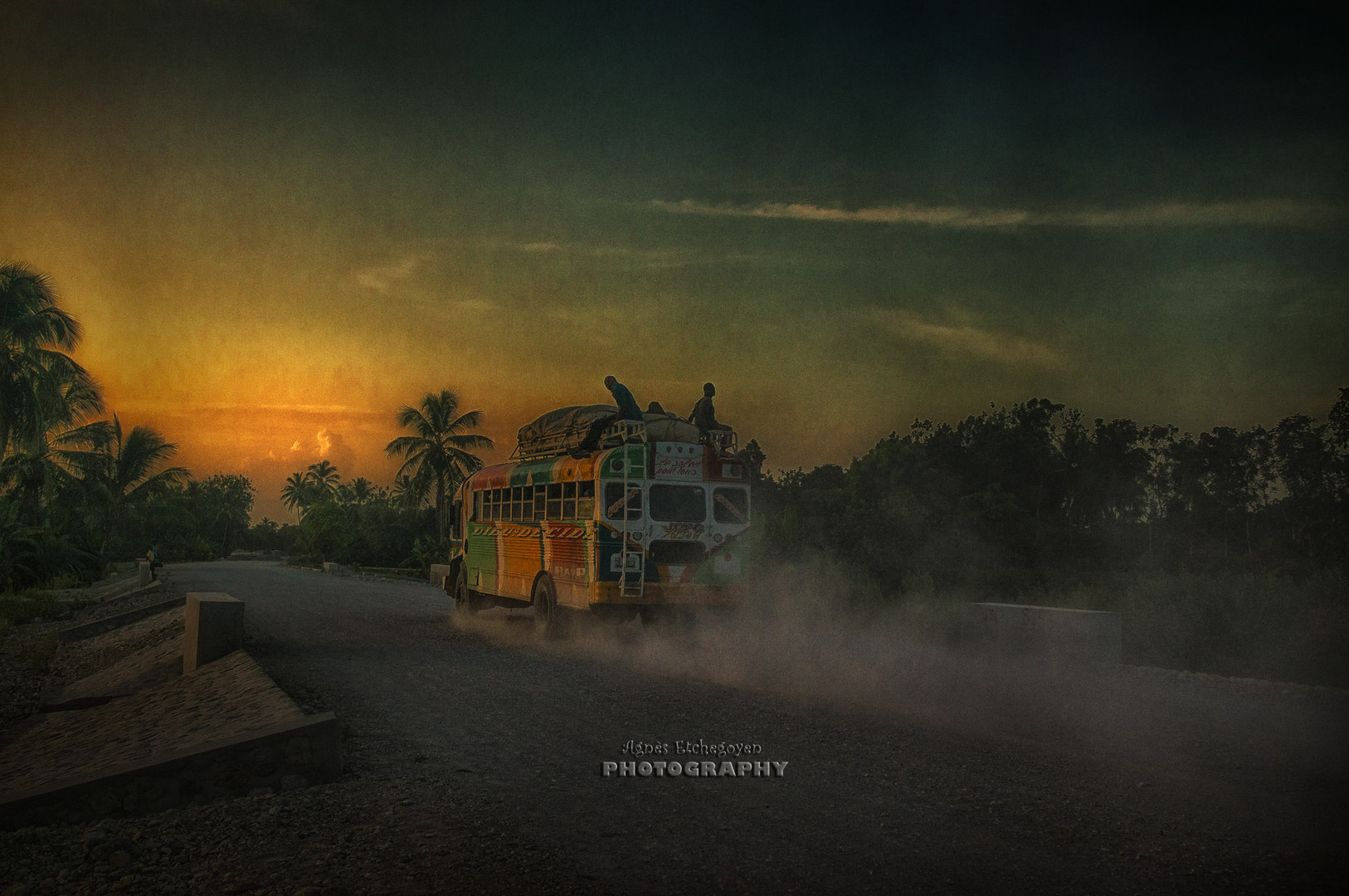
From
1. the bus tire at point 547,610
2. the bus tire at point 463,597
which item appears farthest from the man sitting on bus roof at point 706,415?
the bus tire at point 463,597

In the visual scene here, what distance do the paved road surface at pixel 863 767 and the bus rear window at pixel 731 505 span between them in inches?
79.9

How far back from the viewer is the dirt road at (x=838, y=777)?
482 centimetres

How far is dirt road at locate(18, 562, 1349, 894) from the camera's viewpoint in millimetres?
4820

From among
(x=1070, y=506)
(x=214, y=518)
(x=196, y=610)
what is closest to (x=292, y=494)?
(x=214, y=518)

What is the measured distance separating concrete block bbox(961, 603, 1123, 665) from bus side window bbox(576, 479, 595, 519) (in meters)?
5.77

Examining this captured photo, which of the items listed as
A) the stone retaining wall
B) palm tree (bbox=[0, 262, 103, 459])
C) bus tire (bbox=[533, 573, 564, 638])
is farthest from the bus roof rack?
palm tree (bbox=[0, 262, 103, 459])

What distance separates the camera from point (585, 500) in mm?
13336

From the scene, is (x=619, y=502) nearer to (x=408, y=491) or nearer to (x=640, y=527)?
(x=640, y=527)

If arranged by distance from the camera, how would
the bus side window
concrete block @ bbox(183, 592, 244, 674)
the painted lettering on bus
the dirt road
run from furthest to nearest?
the painted lettering on bus → the bus side window → concrete block @ bbox(183, 592, 244, 674) → the dirt road

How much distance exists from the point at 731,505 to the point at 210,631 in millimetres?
7690

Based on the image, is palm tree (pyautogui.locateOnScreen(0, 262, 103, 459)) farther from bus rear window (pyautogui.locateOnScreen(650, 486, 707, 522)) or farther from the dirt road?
bus rear window (pyautogui.locateOnScreen(650, 486, 707, 522))

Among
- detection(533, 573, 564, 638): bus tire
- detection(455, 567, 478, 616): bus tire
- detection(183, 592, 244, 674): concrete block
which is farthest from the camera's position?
detection(455, 567, 478, 616): bus tire

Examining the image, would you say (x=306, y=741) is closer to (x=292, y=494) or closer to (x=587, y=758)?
(x=587, y=758)

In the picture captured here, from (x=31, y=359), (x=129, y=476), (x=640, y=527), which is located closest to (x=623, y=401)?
(x=640, y=527)
